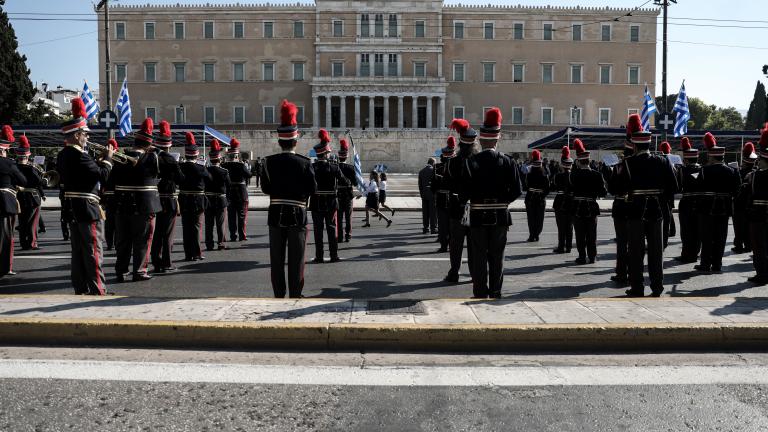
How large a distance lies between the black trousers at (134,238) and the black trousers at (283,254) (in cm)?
246

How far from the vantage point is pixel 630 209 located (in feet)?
25.9

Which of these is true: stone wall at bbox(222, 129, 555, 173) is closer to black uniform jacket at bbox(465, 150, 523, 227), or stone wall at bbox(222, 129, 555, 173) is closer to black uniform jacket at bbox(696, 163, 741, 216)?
black uniform jacket at bbox(696, 163, 741, 216)

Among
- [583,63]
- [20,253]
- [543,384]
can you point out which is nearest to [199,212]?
[20,253]

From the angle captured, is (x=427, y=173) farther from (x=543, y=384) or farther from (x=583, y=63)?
(x=583, y=63)

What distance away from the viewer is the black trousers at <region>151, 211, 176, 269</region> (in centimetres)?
973

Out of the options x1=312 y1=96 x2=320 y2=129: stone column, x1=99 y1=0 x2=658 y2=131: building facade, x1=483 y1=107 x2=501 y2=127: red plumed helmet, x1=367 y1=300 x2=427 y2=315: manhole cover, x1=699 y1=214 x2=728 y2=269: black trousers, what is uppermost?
x1=99 y1=0 x2=658 y2=131: building facade

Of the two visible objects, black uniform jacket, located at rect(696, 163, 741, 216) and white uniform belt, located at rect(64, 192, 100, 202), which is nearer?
white uniform belt, located at rect(64, 192, 100, 202)

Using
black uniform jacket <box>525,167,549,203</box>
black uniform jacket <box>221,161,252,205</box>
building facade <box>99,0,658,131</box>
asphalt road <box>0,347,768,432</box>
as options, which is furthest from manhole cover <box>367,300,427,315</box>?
building facade <box>99,0,658,131</box>

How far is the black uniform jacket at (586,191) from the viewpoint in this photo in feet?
35.5

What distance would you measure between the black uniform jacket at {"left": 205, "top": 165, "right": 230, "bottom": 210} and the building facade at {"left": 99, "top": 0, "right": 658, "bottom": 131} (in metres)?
56.8

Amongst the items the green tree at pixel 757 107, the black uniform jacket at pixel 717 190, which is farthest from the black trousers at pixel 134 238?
the green tree at pixel 757 107

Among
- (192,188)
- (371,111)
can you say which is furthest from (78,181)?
(371,111)

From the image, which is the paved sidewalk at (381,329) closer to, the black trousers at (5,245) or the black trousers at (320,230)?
the black trousers at (5,245)

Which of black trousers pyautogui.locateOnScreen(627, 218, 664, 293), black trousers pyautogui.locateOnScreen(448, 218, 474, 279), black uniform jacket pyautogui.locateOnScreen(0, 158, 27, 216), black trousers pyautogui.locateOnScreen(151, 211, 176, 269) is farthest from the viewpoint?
black trousers pyautogui.locateOnScreen(151, 211, 176, 269)
